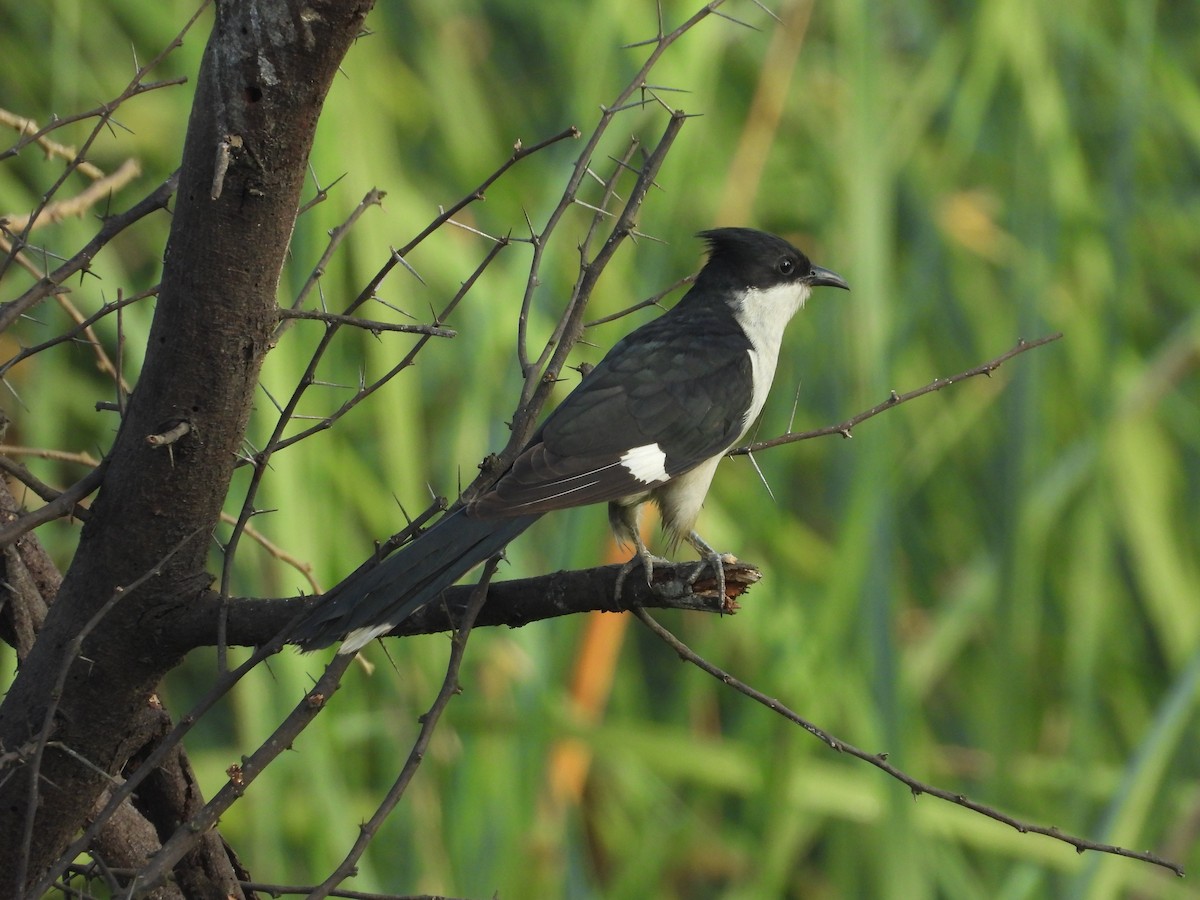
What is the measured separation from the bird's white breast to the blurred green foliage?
14 cm

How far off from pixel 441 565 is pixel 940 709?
2905mm

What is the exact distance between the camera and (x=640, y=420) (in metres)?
2.07

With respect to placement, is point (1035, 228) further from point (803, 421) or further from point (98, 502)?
point (98, 502)

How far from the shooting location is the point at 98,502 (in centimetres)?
123

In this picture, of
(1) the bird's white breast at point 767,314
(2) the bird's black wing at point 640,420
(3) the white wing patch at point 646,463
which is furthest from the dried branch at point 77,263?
(1) the bird's white breast at point 767,314

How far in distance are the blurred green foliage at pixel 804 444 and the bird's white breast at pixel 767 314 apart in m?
0.14

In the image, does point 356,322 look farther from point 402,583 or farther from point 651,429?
point 651,429

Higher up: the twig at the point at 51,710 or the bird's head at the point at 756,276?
the bird's head at the point at 756,276

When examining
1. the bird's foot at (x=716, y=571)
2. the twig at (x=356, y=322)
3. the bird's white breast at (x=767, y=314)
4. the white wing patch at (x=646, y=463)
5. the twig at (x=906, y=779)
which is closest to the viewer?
the twig at (x=356, y=322)

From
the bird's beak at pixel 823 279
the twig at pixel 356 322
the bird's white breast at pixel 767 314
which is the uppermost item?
the bird's beak at pixel 823 279

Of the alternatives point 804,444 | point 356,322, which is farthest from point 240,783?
point 804,444

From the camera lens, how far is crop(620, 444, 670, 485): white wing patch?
6.52 feet

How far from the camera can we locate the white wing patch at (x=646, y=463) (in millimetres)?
1986

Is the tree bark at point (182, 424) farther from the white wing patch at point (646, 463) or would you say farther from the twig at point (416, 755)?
the white wing patch at point (646, 463)
